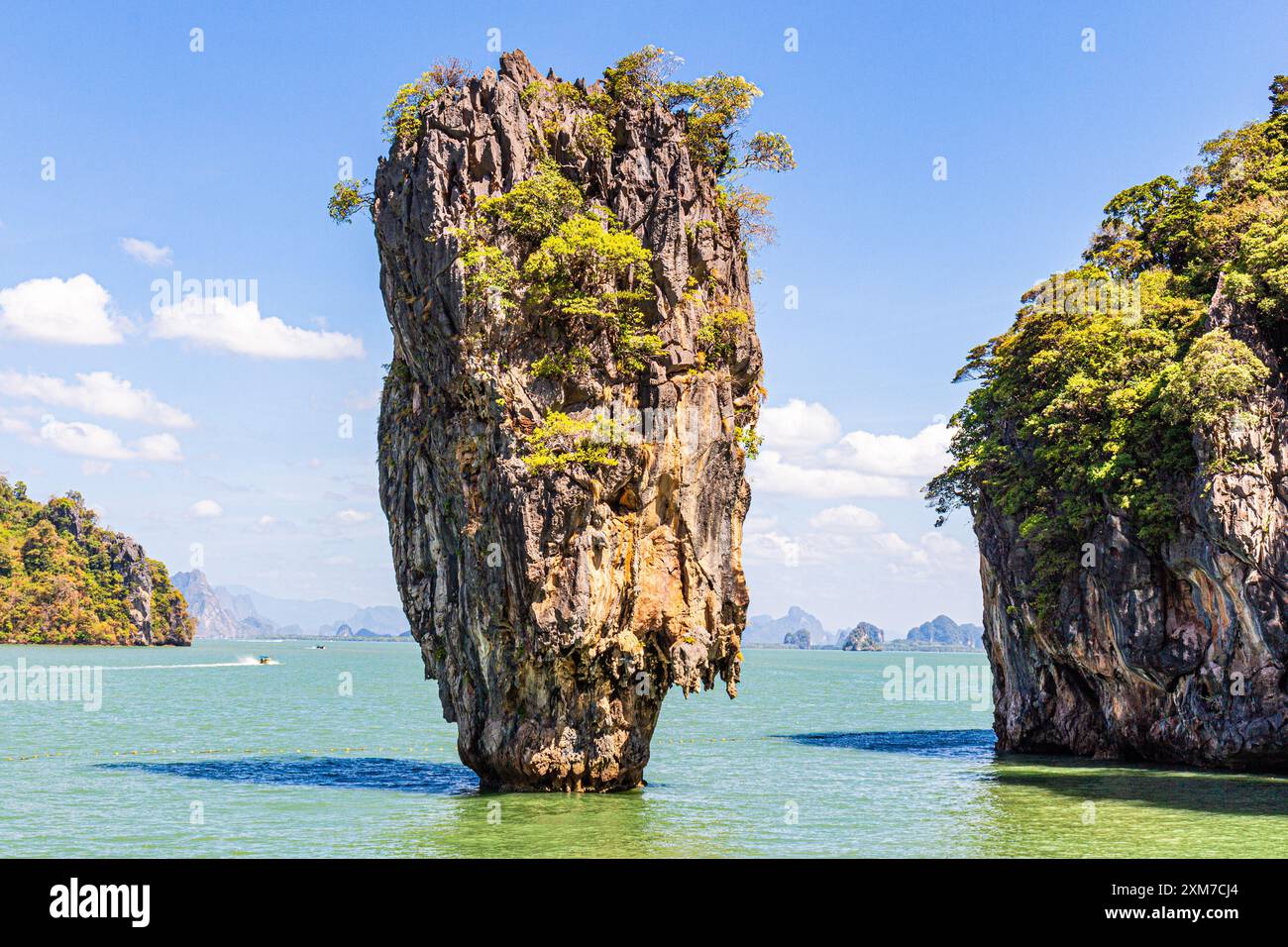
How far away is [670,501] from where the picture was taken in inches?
1048

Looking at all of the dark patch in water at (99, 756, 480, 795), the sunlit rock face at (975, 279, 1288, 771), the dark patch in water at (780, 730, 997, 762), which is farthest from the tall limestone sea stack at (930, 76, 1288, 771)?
the dark patch in water at (99, 756, 480, 795)

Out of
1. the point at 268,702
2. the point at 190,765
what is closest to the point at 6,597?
the point at 268,702

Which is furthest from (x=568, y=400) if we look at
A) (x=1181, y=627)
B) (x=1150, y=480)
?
(x=1181, y=627)

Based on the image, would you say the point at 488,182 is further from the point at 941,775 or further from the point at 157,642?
A: the point at 157,642

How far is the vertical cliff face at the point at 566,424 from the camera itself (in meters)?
25.5

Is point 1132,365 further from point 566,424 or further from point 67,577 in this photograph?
point 67,577

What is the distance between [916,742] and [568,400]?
26968 millimetres

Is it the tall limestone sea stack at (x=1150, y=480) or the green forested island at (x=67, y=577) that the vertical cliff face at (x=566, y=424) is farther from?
the green forested island at (x=67, y=577)

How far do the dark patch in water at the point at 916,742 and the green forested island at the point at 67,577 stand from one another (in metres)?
99.3

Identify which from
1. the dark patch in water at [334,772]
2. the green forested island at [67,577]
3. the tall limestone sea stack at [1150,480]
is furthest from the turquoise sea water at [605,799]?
the green forested island at [67,577]

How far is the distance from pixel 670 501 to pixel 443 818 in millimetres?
8546

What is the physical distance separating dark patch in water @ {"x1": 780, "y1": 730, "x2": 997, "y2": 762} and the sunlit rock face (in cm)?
201

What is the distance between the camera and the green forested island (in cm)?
12069

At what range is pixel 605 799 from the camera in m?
26.0
